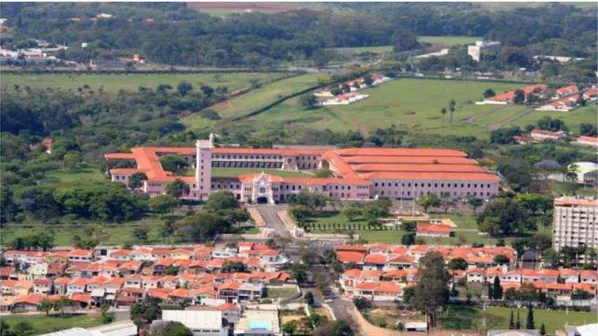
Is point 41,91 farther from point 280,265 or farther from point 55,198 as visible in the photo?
point 280,265

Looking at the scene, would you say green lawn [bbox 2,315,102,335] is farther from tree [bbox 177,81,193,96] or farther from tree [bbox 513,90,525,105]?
tree [bbox 177,81,193,96]

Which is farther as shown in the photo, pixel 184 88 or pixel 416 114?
pixel 184 88

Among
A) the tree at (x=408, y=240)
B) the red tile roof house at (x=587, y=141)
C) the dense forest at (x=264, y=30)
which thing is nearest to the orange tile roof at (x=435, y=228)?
the tree at (x=408, y=240)

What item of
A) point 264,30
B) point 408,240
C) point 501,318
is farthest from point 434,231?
point 264,30

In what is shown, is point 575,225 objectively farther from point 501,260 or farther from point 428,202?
point 428,202

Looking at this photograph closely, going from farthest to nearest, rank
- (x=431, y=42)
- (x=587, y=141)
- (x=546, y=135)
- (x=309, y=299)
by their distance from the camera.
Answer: (x=431, y=42)
(x=546, y=135)
(x=587, y=141)
(x=309, y=299)

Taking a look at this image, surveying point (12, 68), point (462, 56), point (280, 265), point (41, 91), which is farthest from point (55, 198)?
point (462, 56)

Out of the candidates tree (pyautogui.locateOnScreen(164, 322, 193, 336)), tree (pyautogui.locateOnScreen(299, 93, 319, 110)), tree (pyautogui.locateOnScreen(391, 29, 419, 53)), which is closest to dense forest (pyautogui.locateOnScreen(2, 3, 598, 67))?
tree (pyautogui.locateOnScreen(391, 29, 419, 53))
